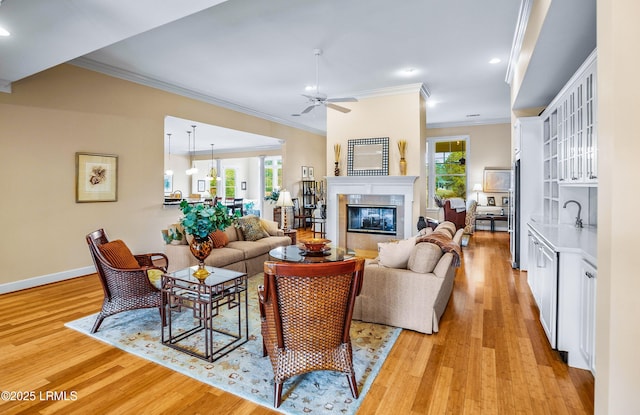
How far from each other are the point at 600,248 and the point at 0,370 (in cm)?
376

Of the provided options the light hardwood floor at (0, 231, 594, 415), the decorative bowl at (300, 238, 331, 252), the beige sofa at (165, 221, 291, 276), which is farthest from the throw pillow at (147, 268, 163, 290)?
the decorative bowl at (300, 238, 331, 252)

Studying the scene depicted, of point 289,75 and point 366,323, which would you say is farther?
point 289,75

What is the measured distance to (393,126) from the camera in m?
6.34

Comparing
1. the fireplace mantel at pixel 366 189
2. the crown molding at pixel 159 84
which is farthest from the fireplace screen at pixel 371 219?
the crown molding at pixel 159 84

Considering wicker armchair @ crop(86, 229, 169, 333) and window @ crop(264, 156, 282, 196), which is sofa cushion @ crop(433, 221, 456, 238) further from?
window @ crop(264, 156, 282, 196)

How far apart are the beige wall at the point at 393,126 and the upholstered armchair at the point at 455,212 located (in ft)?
6.25

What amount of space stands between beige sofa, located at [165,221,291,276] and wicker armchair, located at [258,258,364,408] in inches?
94.5

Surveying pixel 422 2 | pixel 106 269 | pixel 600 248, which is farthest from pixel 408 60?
pixel 106 269

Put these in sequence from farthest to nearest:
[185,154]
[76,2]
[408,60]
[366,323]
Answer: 1. [185,154]
2. [408,60]
3. [366,323]
4. [76,2]

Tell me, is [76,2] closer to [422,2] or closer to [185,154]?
[422,2]

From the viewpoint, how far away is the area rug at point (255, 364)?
2.11 meters

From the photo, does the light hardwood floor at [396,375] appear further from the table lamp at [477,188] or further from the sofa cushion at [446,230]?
the table lamp at [477,188]

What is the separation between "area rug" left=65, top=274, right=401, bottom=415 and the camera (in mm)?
2113

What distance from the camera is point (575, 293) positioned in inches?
96.8
